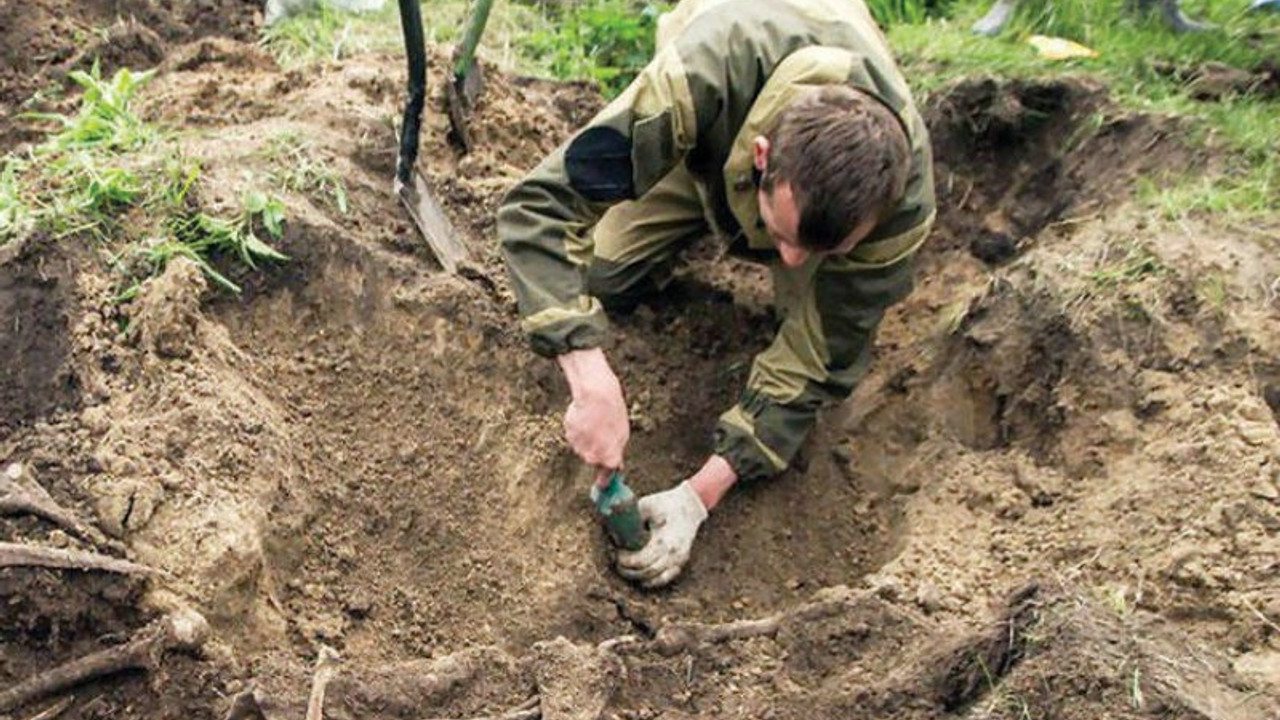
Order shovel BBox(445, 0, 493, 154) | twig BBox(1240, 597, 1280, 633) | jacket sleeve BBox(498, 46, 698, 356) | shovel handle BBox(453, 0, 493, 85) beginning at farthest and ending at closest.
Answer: shovel BBox(445, 0, 493, 154)
shovel handle BBox(453, 0, 493, 85)
jacket sleeve BBox(498, 46, 698, 356)
twig BBox(1240, 597, 1280, 633)

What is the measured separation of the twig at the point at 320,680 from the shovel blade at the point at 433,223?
1166mm

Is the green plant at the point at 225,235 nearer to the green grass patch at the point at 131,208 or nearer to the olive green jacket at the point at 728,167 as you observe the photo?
the green grass patch at the point at 131,208

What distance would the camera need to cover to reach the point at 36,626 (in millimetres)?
2352

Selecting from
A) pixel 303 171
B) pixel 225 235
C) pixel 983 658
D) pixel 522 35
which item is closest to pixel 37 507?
pixel 225 235

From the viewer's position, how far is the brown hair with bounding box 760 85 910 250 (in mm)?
2578

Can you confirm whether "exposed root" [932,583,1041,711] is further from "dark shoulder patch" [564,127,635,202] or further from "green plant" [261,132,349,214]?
"green plant" [261,132,349,214]

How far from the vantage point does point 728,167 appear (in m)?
2.95

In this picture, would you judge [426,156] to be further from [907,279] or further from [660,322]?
[907,279]

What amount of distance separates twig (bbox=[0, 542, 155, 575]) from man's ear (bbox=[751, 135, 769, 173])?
140cm

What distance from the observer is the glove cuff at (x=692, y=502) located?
10.3 ft

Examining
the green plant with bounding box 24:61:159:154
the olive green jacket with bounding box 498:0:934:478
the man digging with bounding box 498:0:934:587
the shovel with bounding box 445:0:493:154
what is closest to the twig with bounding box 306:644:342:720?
the man digging with bounding box 498:0:934:587

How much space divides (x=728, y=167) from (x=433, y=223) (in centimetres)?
87

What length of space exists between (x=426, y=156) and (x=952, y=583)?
1.82m

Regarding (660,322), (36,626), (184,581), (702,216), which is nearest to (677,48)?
(702,216)
